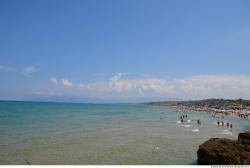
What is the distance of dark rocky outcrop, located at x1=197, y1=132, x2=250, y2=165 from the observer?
1161 cm

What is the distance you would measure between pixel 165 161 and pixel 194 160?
1.61 metres

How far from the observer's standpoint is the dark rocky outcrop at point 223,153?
11.6 meters

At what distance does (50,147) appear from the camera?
1927cm

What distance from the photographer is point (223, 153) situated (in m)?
11.9

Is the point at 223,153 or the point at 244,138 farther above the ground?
the point at 244,138

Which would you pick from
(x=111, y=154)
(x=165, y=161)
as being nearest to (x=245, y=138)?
(x=165, y=161)

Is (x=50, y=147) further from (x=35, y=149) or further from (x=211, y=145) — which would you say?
(x=211, y=145)

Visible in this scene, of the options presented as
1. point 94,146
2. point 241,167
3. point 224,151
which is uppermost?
point 241,167

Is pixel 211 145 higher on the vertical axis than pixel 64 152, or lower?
higher

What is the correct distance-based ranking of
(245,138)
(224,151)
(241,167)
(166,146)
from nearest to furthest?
1. (241,167)
2. (224,151)
3. (245,138)
4. (166,146)

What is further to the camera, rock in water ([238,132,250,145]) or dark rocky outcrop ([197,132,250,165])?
rock in water ([238,132,250,145])

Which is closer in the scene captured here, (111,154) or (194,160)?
(194,160)

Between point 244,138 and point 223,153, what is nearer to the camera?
point 223,153

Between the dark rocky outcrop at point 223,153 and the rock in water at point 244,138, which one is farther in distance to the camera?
the rock in water at point 244,138
